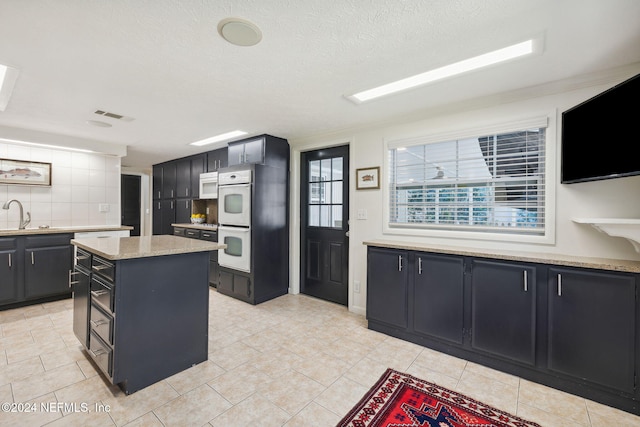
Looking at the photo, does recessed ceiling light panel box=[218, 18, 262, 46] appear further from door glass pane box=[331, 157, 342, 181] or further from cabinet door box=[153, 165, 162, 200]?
cabinet door box=[153, 165, 162, 200]

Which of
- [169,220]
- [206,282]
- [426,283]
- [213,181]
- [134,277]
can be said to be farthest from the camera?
[169,220]

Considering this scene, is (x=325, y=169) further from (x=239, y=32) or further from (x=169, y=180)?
(x=169, y=180)

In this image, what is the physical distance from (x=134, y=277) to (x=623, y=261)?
3.36 meters

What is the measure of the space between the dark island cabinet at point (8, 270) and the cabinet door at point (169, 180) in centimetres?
256

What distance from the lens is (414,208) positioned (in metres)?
3.08

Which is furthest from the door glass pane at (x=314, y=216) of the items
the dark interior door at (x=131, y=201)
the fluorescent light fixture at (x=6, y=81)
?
the dark interior door at (x=131, y=201)

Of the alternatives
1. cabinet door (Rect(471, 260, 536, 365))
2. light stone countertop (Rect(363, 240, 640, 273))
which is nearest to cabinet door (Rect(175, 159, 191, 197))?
light stone countertop (Rect(363, 240, 640, 273))

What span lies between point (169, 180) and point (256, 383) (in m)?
5.02

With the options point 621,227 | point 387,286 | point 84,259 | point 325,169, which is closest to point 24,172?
point 84,259

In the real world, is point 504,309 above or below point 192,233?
below

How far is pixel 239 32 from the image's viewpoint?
162cm

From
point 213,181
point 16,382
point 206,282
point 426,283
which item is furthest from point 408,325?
point 213,181

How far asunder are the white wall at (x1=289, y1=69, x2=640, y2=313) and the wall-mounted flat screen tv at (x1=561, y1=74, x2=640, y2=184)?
0.12m

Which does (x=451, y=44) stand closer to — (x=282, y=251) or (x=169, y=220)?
(x=282, y=251)
